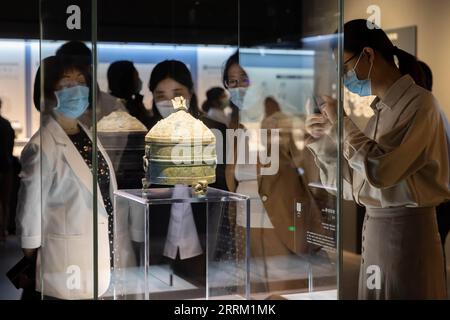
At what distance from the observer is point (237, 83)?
294 cm

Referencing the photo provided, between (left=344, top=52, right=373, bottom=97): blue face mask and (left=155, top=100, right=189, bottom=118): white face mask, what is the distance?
700 mm

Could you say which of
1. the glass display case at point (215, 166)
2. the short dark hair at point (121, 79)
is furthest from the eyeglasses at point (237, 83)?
the short dark hair at point (121, 79)

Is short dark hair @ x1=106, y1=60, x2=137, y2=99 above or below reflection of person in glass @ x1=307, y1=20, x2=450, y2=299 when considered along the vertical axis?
above

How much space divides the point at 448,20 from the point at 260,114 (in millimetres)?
2533

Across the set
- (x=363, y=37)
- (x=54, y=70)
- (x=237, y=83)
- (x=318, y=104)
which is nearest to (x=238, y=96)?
(x=237, y=83)

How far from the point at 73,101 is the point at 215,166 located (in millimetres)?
621

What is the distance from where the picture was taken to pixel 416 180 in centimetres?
278

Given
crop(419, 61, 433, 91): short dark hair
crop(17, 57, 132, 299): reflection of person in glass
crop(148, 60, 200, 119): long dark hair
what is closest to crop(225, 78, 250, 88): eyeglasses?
crop(148, 60, 200, 119): long dark hair

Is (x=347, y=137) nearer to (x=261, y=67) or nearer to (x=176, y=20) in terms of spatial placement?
(x=261, y=67)

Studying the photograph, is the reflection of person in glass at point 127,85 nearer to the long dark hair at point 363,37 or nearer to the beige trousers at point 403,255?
the long dark hair at point 363,37

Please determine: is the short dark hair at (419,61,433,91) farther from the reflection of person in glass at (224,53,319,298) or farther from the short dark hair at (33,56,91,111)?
the short dark hair at (33,56,91,111)

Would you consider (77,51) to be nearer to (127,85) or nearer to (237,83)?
(127,85)

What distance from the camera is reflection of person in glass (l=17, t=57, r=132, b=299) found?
244 cm

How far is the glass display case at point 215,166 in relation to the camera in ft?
8.11
